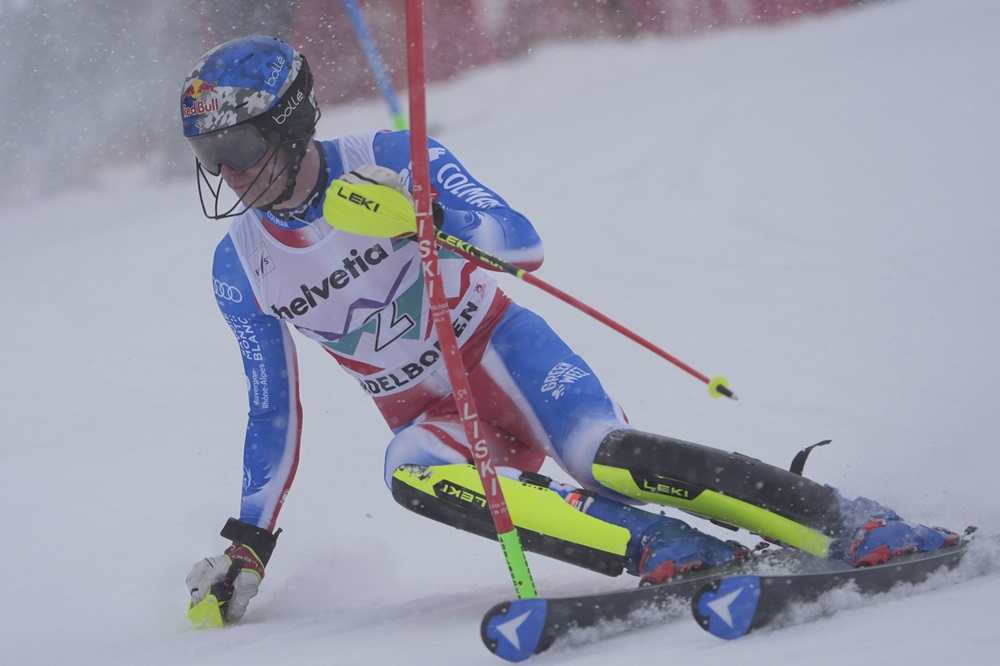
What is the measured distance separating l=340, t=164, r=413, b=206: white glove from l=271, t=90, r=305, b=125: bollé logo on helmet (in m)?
0.36

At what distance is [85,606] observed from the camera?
353 centimetres

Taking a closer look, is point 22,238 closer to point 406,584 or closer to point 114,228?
point 114,228

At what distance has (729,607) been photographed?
1949 millimetres

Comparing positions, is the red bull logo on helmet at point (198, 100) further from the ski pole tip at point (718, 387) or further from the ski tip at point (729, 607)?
the ski tip at point (729, 607)

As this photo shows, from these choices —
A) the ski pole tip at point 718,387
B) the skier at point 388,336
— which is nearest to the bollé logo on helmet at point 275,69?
the skier at point 388,336

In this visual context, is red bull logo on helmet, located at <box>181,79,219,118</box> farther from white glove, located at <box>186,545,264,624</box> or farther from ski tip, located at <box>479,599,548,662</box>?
ski tip, located at <box>479,599,548,662</box>

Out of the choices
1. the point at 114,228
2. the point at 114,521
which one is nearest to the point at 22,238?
the point at 114,228

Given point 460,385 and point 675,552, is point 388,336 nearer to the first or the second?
point 460,385

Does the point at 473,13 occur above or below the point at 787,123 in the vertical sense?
above

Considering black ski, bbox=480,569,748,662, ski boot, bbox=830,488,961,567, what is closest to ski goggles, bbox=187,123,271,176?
black ski, bbox=480,569,748,662

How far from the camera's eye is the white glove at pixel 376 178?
2.46m

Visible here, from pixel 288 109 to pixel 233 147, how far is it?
0.17m

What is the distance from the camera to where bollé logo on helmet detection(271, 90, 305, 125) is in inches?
108

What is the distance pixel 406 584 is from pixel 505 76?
6.86 meters
